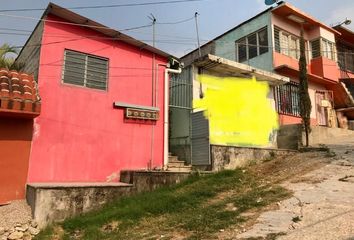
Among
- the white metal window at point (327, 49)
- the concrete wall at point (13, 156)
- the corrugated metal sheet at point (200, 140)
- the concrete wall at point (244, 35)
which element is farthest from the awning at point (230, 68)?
the concrete wall at point (13, 156)

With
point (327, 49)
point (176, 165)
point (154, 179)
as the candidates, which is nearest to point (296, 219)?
point (154, 179)

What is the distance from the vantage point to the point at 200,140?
42.6ft

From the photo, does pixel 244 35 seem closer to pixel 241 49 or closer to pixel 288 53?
pixel 241 49

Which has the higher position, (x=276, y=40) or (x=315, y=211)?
(x=276, y=40)

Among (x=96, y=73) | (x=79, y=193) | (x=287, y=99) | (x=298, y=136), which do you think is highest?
(x=287, y=99)

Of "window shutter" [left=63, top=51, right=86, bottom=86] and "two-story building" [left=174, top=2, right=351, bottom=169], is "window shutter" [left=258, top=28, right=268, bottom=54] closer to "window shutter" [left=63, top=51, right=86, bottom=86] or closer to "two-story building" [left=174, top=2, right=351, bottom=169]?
"two-story building" [left=174, top=2, right=351, bottom=169]

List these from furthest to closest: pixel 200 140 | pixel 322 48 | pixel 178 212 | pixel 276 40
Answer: pixel 322 48 → pixel 276 40 → pixel 200 140 → pixel 178 212

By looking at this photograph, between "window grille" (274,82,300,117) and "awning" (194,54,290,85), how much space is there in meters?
1.04

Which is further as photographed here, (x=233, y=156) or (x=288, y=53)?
(x=288, y=53)

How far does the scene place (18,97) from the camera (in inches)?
373

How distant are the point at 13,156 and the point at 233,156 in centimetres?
738

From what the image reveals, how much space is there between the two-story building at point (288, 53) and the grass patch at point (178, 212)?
9292mm

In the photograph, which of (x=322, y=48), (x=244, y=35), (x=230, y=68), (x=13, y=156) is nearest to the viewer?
(x=13, y=156)

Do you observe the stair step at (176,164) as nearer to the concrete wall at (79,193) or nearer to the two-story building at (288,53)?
the concrete wall at (79,193)
